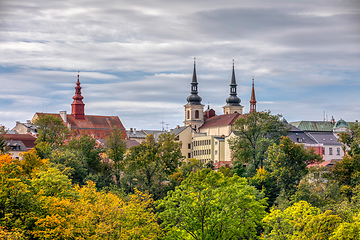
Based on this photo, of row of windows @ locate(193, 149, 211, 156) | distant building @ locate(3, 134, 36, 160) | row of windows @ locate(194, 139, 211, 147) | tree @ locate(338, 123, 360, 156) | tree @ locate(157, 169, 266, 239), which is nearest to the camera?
tree @ locate(157, 169, 266, 239)

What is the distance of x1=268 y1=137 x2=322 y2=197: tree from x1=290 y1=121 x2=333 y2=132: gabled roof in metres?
84.6

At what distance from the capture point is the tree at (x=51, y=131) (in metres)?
110

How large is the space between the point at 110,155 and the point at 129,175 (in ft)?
36.7

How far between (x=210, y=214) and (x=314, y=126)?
386 ft

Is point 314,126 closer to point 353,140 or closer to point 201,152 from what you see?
point 201,152

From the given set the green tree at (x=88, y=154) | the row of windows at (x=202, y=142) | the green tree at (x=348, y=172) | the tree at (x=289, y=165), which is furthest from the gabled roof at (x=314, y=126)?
the green tree at (x=348, y=172)

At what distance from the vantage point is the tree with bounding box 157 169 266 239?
194 feet

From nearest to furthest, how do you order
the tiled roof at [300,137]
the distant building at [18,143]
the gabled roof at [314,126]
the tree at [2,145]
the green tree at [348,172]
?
the green tree at [348,172], the tree at [2,145], the distant building at [18,143], the tiled roof at [300,137], the gabled roof at [314,126]

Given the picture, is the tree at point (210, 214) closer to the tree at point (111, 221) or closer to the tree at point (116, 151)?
the tree at point (111, 221)

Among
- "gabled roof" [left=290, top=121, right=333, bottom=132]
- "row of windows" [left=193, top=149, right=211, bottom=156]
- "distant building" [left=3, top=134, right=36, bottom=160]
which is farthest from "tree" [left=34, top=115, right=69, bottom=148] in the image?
"gabled roof" [left=290, top=121, right=333, bottom=132]

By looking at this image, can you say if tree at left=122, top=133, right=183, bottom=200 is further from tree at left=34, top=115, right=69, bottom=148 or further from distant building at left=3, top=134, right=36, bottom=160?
distant building at left=3, top=134, right=36, bottom=160

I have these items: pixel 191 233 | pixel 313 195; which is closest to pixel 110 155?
pixel 313 195

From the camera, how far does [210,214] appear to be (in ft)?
199

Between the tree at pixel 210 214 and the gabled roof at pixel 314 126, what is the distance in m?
111
